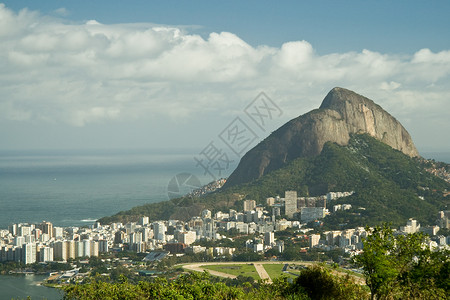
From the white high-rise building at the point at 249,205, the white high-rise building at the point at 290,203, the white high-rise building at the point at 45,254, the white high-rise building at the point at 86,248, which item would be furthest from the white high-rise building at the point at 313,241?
the white high-rise building at the point at 45,254

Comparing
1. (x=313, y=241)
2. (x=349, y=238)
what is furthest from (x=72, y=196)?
(x=349, y=238)

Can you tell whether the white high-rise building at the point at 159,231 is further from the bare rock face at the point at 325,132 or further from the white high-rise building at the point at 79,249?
the bare rock face at the point at 325,132

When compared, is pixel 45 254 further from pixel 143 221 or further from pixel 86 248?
pixel 143 221

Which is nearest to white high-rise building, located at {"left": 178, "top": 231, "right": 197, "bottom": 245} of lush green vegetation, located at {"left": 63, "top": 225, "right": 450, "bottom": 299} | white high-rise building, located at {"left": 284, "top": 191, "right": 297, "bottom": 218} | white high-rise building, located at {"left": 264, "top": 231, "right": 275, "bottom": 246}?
white high-rise building, located at {"left": 264, "top": 231, "right": 275, "bottom": 246}

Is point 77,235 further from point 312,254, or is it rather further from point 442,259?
point 442,259

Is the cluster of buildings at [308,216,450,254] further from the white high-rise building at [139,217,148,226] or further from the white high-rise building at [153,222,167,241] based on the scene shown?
the white high-rise building at [139,217,148,226]
